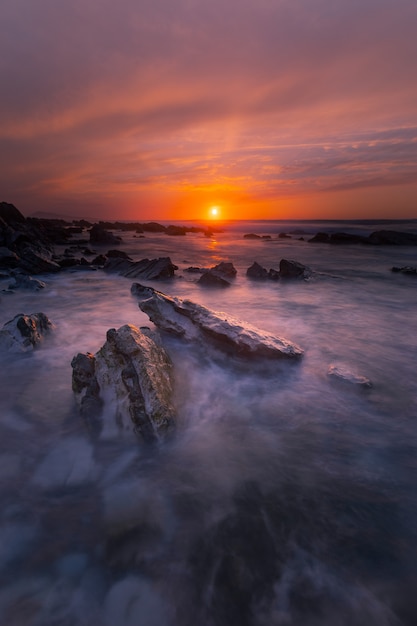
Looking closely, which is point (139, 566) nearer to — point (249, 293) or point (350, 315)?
point (350, 315)

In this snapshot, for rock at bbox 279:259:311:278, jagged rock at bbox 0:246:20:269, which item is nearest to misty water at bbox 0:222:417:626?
rock at bbox 279:259:311:278

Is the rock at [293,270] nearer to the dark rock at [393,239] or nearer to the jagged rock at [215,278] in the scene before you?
the jagged rock at [215,278]

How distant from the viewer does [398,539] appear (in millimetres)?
2514

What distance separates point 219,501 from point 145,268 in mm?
12668

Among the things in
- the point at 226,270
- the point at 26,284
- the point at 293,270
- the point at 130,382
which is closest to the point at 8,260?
the point at 26,284

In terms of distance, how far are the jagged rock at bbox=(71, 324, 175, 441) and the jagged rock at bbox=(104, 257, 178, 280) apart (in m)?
9.41

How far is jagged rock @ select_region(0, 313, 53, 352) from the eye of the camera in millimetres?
5680

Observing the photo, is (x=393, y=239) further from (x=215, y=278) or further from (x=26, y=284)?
(x=26, y=284)

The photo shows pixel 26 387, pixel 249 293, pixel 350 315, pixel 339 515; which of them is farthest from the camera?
pixel 249 293

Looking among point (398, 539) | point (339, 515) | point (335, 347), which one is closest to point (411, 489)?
point (398, 539)

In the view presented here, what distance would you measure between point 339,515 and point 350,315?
21.8ft

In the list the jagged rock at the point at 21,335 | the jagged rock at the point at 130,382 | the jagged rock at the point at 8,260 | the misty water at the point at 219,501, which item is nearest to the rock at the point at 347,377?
the misty water at the point at 219,501

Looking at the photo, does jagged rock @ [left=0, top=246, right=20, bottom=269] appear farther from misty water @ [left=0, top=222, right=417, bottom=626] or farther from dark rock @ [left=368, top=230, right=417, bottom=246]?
dark rock @ [left=368, top=230, right=417, bottom=246]

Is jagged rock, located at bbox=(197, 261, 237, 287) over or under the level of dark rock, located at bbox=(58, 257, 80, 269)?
under
